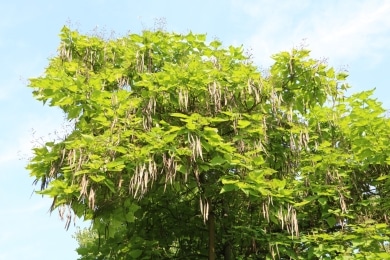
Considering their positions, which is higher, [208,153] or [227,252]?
[208,153]

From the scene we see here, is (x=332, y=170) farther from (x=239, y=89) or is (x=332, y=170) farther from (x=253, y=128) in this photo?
(x=239, y=89)

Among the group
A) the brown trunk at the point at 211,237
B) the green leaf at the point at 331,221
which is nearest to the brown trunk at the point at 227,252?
the brown trunk at the point at 211,237

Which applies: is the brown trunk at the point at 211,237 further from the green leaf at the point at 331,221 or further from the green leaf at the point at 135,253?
the green leaf at the point at 331,221

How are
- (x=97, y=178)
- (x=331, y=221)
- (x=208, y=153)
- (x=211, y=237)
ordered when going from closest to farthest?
(x=97, y=178)
(x=208, y=153)
(x=211, y=237)
(x=331, y=221)

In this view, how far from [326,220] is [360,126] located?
161cm

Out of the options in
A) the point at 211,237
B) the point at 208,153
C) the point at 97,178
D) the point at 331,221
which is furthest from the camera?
the point at 331,221

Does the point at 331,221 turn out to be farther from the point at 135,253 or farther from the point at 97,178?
the point at 97,178

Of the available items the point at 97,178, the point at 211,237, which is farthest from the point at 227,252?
the point at 97,178

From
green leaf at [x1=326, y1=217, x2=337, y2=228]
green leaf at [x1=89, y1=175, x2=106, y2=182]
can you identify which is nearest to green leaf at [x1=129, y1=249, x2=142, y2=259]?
green leaf at [x1=89, y1=175, x2=106, y2=182]

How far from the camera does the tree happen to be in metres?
6.22

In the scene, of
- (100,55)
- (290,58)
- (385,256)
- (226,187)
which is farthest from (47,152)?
(385,256)

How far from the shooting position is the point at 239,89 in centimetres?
723

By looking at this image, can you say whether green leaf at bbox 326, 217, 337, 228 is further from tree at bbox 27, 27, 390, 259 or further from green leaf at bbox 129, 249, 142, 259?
green leaf at bbox 129, 249, 142, 259

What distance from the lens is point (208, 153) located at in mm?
6812
